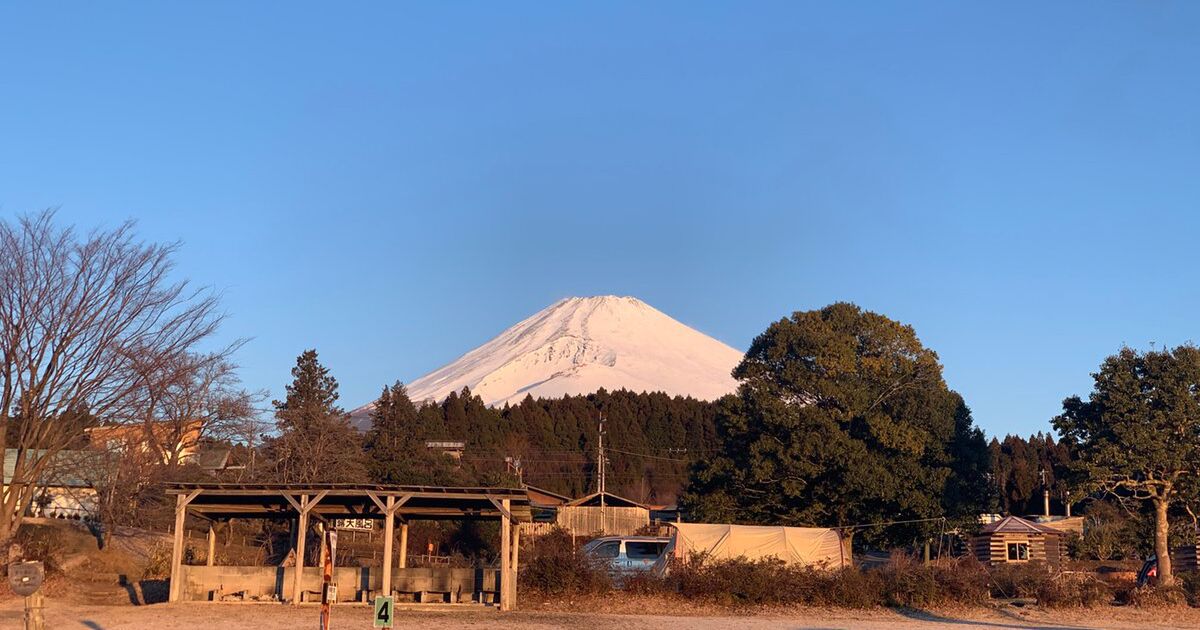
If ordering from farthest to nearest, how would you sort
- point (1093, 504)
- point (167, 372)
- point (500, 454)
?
point (500, 454) < point (1093, 504) < point (167, 372)

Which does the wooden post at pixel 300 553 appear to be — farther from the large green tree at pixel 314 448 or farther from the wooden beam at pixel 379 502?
the large green tree at pixel 314 448

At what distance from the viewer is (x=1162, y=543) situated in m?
31.7

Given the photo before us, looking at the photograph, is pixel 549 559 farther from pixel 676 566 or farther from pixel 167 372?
pixel 167 372

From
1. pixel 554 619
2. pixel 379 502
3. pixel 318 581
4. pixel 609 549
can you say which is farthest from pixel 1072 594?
pixel 318 581

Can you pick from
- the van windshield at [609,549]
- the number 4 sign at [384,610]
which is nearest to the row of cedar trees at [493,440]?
the van windshield at [609,549]

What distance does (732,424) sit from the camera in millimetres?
45625

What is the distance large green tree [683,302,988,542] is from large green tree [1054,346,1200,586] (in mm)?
9175

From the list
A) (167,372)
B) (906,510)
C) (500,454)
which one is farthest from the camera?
(500,454)

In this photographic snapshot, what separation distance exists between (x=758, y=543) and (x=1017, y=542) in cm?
2218

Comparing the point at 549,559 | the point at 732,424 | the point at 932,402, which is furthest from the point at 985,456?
the point at 549,559

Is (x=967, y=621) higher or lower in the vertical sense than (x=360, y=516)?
lower

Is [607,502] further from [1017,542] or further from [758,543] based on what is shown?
[758,543]

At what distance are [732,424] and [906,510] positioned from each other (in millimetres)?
7277

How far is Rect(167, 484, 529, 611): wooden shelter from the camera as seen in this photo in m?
25.5
